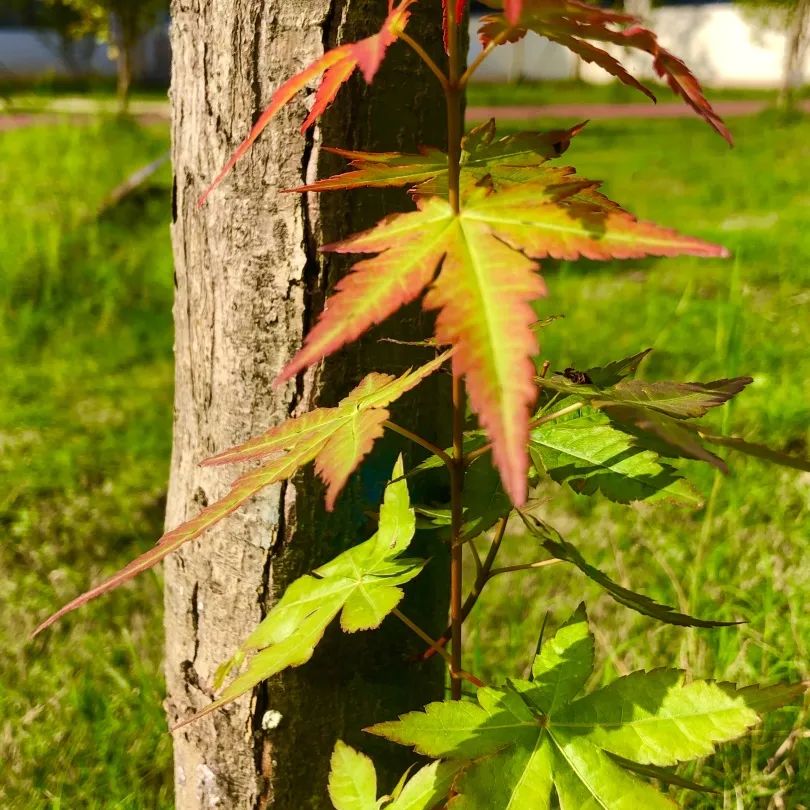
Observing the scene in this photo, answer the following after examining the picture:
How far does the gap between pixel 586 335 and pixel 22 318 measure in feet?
6.59

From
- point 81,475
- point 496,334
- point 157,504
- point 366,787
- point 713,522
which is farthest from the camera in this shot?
point 81,475

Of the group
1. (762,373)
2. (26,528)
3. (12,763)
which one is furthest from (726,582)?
(26,528)

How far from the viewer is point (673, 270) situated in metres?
4.23

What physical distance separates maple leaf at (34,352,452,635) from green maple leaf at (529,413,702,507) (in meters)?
0.18

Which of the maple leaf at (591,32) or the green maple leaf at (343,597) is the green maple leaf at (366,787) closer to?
the green maple leaf at (343,597)

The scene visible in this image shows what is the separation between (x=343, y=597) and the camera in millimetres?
887

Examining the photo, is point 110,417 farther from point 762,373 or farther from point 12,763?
point 762,373

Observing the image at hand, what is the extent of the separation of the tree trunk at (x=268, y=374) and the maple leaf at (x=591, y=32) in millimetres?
344

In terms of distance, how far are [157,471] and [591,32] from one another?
2.21 m

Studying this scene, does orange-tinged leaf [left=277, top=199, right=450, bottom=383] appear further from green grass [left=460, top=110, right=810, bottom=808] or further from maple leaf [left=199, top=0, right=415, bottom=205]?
green grass [left=460, top=110, right=810, bottom=808]

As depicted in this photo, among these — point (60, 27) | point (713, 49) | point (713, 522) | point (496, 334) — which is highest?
point (713, 49)

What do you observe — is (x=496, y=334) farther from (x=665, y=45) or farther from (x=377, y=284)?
(x=665, y=45)

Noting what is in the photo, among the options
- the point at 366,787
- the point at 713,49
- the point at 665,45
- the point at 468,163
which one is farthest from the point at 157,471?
the point at 713,49

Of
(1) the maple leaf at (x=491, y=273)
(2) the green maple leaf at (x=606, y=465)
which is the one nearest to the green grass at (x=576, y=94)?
(2) the green maple leaf at (x=606, y=465)
